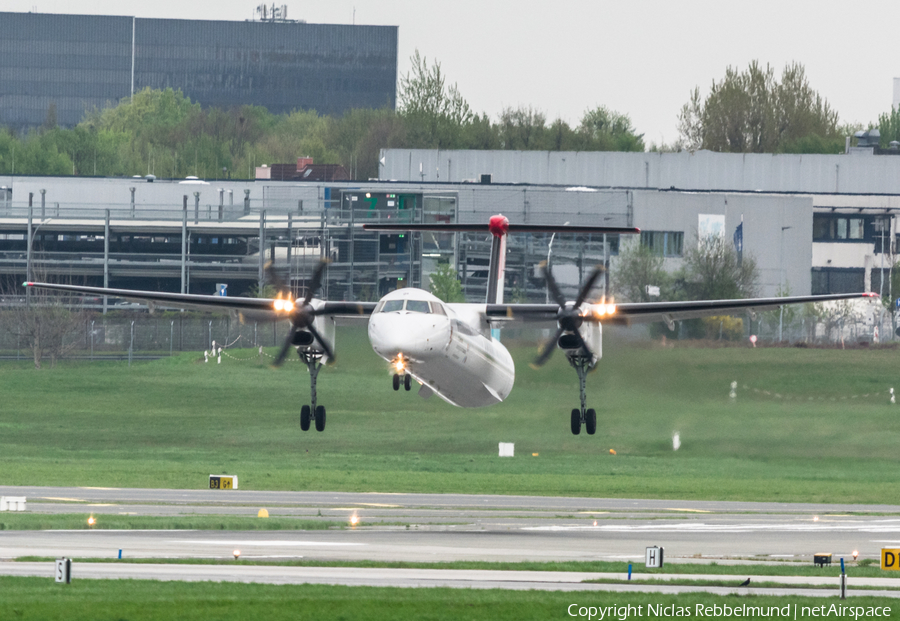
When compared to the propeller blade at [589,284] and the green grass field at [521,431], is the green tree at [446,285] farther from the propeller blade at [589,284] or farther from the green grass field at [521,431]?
the propeller blade at [589,284]

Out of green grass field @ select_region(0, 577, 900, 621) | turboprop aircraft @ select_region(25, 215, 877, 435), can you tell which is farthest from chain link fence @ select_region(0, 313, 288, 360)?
green grass field @ select_region(0, 577, 900, 621)

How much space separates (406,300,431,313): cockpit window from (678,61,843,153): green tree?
116191mm

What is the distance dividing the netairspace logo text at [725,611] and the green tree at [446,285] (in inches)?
2388

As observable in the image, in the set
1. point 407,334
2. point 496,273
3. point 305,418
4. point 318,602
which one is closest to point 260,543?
point 305,418

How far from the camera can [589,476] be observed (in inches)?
2301

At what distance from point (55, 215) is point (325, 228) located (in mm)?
27778

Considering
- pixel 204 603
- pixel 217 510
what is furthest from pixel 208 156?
pixel 204 603

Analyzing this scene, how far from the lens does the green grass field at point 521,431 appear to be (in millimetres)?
56219

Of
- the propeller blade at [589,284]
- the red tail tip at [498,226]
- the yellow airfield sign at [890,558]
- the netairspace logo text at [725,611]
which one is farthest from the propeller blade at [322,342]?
the yellow airfield sign at [890,558]

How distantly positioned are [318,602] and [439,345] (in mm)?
10352

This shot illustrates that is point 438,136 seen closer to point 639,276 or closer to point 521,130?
point 521,130

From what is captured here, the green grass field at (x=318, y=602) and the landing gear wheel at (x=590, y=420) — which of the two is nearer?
the green grass field at (x=318, y=602)

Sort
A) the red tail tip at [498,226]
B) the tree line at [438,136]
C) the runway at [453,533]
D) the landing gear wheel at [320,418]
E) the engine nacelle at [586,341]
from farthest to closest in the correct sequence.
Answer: the tree line at [438,136], the red tail tip at [498,226], the landing gear wheel at [320,418], the engine nacelle at [586,341], the runway at [453,533]

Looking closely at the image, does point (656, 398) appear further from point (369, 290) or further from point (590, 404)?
point (369, 290)
